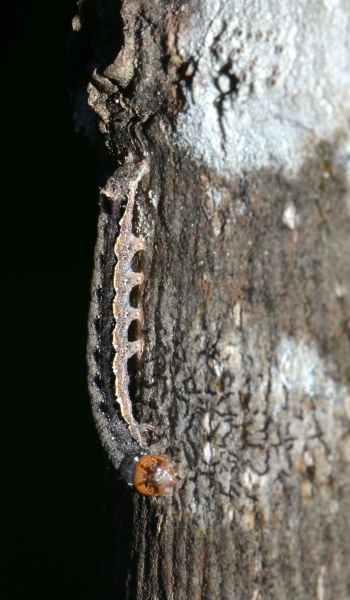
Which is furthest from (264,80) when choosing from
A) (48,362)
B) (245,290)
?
(48,362)

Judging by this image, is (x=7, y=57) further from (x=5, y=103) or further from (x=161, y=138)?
(x=161, y=138)

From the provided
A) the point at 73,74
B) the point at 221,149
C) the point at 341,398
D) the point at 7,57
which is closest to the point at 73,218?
the point at 7,57

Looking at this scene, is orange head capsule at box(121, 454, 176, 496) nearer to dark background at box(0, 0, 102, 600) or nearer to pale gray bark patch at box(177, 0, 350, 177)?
pale gray bark patch at box(177, 0, 350, 177)

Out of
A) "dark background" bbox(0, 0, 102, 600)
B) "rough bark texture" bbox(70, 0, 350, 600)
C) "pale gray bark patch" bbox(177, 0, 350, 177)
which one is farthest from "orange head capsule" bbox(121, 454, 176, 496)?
"dark background" bbox(0, 0, 102, 600)

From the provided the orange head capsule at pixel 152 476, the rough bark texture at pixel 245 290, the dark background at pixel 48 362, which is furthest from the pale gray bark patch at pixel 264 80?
the dark background at pixel 48 362

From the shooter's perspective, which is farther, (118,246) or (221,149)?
(118,246)

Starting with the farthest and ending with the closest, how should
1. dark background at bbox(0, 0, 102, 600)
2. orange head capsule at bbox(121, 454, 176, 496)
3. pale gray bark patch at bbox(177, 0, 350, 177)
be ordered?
1. dark background at bbox(0, 0, 102, 600)
2. orange head capsule at bbox(121, 454, 176, 496)
3. pale gray bark patch at bbox(177, 0, 350, 177)

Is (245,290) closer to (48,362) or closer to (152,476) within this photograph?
(152,476)

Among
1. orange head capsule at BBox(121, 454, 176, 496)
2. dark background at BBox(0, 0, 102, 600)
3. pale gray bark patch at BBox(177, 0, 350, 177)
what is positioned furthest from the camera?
dark background at BBox(0, 0, 102, 600)
